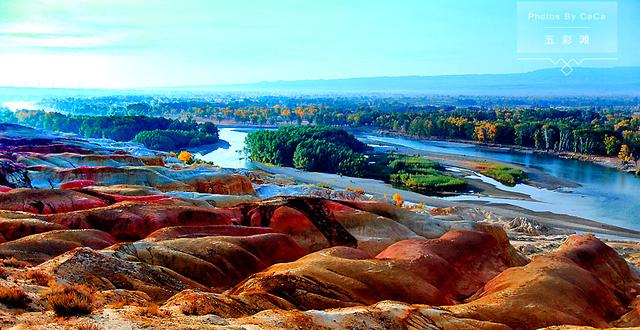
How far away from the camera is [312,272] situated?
23.0 meters

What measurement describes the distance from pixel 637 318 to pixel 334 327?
1503 centimetres

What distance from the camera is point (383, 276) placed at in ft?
79.4

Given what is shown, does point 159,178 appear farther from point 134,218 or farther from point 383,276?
point 383,276

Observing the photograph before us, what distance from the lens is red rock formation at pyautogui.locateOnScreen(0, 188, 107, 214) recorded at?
37.1 meters

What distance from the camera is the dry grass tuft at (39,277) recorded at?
18562 mm

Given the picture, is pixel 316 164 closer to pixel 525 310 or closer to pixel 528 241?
pixel 528 241

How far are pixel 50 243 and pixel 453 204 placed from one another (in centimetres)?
5902

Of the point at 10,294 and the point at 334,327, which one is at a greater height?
the point at 10,294

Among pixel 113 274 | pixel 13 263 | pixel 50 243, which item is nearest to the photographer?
pixel 13 263

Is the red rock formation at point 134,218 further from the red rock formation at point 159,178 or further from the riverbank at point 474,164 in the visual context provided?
the riverbank at point 474,164

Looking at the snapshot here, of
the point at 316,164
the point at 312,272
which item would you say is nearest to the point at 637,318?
the point at 312,272

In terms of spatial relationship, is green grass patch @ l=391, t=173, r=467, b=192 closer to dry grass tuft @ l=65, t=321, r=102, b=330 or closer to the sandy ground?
the sandy ground

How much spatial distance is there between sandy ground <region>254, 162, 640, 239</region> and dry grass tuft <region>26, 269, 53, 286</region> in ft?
191

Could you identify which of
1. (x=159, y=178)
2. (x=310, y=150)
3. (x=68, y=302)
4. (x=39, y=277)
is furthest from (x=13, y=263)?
(x=310, y=150)
